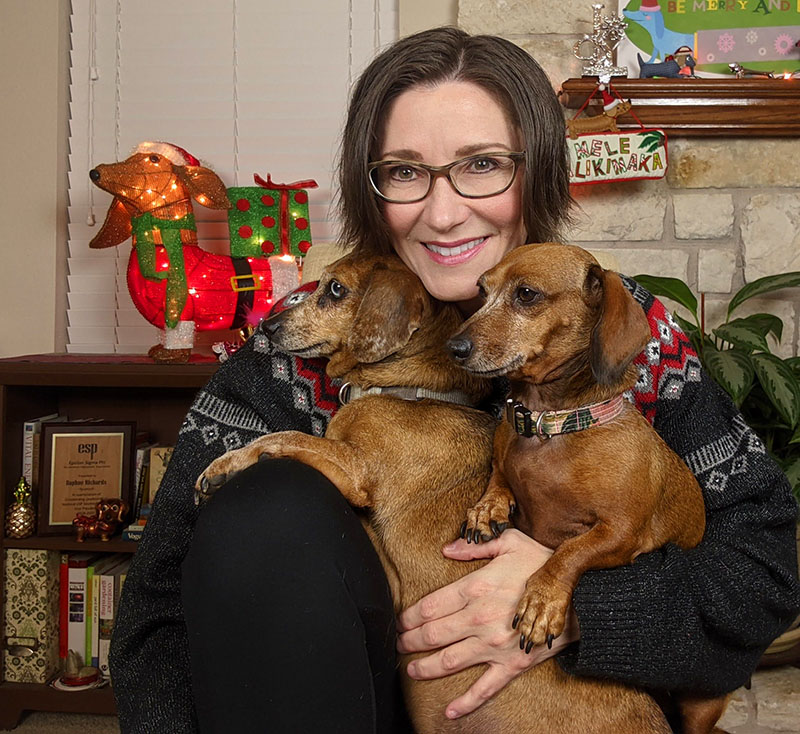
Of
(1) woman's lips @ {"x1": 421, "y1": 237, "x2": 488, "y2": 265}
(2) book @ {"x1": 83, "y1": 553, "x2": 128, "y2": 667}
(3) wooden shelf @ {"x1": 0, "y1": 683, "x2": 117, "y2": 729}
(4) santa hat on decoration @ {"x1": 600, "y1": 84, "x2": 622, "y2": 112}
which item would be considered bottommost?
(3) wooden shelf @ {"x1": 0, "y1": 683, "x2": 117, "y2": 729}

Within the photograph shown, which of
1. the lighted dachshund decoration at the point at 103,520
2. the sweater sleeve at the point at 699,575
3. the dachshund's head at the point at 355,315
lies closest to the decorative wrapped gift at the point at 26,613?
the lighted dachshund decoration at the point at 103,520

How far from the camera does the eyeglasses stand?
128cm

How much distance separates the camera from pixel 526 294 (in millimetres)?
1127

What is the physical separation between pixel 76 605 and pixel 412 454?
1.75 m

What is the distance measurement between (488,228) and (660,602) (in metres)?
0.62

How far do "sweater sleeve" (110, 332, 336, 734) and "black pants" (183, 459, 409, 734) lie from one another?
19cm

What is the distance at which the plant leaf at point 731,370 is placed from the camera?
200cm

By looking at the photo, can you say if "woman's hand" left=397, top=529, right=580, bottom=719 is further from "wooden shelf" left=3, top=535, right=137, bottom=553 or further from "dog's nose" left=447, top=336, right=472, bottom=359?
"wooden shelf" left=3, top=535, right=137, bottom=553

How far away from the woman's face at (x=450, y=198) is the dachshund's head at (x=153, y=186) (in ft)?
4.23

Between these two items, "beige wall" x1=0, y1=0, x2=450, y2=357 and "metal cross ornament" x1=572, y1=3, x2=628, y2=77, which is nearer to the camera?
"metal cross ornament" x1=572, y1=3, x2=628, y2=77

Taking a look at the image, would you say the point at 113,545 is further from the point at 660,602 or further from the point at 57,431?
the point at 660,602

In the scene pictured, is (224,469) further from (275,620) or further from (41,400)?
(41,400)

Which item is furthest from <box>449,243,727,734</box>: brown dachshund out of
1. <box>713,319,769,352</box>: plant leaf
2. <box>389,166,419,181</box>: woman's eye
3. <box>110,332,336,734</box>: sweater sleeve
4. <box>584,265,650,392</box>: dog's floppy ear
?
<box>713,319,769,352</box>: plant leaf

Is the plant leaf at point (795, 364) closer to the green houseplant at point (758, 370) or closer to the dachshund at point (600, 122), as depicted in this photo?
the green houseplant at point (758, 370)
